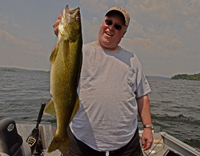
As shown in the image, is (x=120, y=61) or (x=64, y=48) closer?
(x=64, y=48)

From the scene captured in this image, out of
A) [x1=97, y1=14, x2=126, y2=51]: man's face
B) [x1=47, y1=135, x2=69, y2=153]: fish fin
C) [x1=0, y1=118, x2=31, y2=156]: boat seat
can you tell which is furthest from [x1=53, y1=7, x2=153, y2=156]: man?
[x1=0, y1=118, x2=31, y2=156]: boat seat

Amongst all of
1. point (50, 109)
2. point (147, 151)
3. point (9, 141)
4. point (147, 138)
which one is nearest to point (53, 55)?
point (50, 109)

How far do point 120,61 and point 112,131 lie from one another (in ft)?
3.36

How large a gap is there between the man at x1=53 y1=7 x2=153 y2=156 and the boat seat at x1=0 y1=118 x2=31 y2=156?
77 cm

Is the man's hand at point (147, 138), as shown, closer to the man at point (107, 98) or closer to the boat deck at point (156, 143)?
the man at point (107, 98)

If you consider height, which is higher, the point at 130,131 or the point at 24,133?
the point at 130,131

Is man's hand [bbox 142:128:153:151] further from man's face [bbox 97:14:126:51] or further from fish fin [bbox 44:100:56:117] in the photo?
fish fin [bbox 44:100:56:117]

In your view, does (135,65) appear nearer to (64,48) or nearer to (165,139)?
Answer: (64,48)

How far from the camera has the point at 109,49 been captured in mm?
2758

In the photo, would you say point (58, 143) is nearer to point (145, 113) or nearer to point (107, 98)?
point (107, 98)

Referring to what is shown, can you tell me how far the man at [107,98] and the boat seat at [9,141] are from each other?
2.53ft

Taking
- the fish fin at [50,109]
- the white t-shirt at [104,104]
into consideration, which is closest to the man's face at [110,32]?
the white t-shirt at [104,104]

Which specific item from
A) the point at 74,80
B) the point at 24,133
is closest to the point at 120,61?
the point at 74,80

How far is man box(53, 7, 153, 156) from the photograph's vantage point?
7.84 ft
